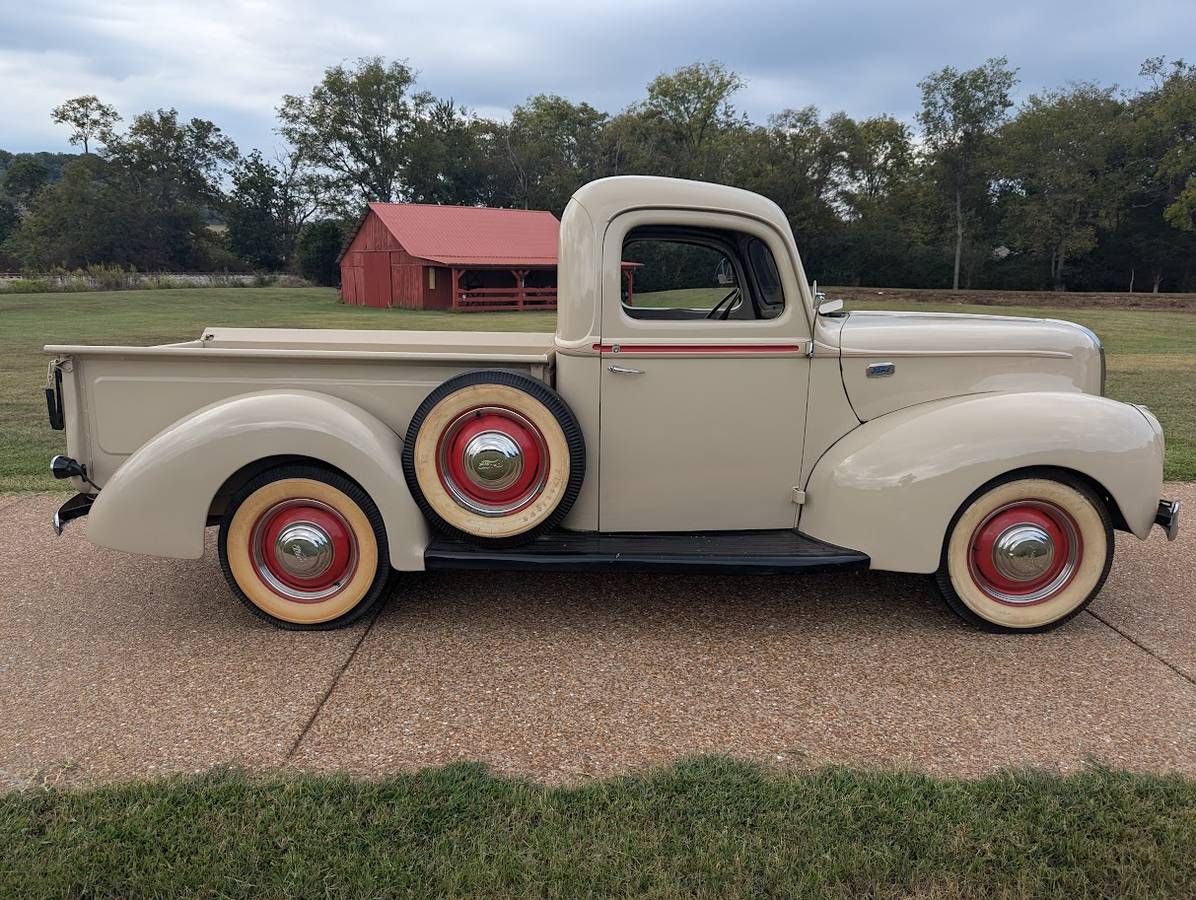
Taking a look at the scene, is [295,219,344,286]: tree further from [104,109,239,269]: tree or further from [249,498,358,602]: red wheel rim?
[249,498,358,602]: red wheel rim

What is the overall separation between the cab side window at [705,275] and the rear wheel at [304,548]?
162cm

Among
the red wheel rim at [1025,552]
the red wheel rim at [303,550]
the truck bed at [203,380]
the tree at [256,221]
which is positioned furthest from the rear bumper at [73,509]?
the tree at [256,221]

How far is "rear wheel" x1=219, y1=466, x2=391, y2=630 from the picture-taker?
361 centimetres

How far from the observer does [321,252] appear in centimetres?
4662

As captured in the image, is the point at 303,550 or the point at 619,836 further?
the point at 303,550

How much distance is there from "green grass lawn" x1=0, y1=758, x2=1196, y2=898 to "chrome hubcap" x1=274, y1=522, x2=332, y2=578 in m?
1.22

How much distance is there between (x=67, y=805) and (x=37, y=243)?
7082 centimetres

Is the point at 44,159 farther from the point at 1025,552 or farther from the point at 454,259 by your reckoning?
the point at 1025,552

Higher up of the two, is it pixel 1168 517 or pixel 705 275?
pixel 705 275

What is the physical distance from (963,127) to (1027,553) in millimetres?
47887

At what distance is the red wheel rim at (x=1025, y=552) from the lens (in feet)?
11.8

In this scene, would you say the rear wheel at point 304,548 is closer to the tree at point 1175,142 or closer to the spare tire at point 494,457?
the spare tire at point 494,457

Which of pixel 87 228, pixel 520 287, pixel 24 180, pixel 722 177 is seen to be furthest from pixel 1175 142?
pixel 24 180

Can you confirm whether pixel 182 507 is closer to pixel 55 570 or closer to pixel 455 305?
pixel 55 570
